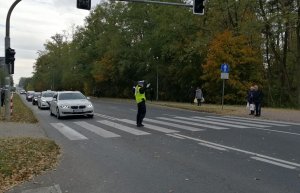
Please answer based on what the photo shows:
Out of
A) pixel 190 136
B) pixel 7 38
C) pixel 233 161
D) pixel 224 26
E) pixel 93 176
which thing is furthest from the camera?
pixel 224 26

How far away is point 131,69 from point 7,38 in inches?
1653

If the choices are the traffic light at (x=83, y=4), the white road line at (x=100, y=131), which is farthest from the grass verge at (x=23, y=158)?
the traffic light at (x=83, y=4)

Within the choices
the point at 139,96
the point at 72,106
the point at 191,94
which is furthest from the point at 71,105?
the point at 191,94

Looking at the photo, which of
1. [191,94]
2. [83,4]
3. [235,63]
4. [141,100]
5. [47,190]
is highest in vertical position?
[83,4]

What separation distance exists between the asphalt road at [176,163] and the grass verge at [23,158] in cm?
30

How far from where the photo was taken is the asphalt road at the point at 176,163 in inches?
299

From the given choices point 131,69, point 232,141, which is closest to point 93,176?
point 232,141

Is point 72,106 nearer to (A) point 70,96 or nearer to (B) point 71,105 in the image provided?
(B) point 71,105

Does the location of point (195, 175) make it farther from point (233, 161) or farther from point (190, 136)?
point (190, 136)

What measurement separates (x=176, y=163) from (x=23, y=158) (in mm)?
3379

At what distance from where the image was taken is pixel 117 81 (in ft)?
227

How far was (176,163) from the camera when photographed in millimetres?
9703

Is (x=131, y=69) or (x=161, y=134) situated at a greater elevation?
(x=131, y=69)

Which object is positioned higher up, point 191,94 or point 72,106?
point 191,94
